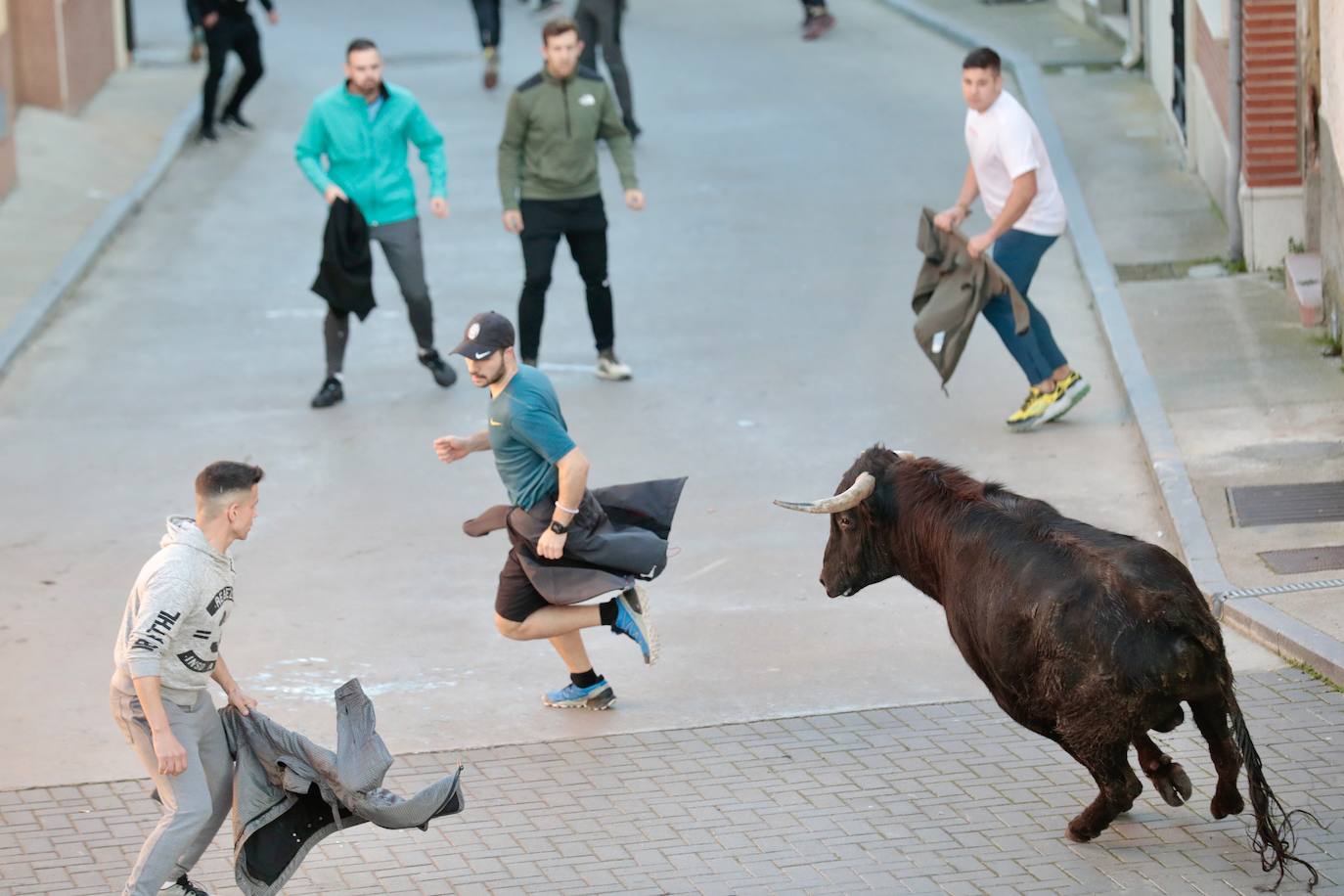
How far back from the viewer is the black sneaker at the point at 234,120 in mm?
19578

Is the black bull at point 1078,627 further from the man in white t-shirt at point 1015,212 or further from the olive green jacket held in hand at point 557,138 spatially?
the olive green jacket held in hand at point 557,138

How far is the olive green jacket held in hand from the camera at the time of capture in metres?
12.3

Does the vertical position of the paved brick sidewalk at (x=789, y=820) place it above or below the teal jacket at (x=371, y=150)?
below

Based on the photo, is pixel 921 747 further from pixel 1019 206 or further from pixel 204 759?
pixel 1019 206

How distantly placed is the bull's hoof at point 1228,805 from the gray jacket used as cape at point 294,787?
258 centimetres

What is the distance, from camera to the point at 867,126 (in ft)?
61.6

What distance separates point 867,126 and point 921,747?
11921mm

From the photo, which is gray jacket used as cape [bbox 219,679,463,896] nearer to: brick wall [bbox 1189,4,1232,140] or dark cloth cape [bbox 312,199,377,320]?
dark cloth cape [bbox 312,199,377,320]

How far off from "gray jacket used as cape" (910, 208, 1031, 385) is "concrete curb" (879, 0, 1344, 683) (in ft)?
3.13

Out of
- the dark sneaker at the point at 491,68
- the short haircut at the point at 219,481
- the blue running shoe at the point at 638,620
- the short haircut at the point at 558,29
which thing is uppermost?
the short haircut at the point at 558,29

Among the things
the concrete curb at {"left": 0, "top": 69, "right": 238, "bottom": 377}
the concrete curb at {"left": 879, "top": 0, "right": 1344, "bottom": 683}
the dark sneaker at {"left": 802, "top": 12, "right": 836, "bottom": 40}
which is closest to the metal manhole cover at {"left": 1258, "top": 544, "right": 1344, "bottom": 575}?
the concrete curb at {"left": 879, "top": 0, "right": 1344, "bottom": 683}

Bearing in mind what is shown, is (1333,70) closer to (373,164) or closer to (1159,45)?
(373,164)

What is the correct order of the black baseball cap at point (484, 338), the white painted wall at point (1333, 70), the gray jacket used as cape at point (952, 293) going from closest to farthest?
the black baseball cap at point (484, 338) → the gray jacket used as cape at point (952, 293) → the white painted wall at point (1333, 70)

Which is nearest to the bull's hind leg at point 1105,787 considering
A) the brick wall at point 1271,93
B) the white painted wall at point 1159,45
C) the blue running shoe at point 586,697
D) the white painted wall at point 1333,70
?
the blue running shoe at point 586,697
